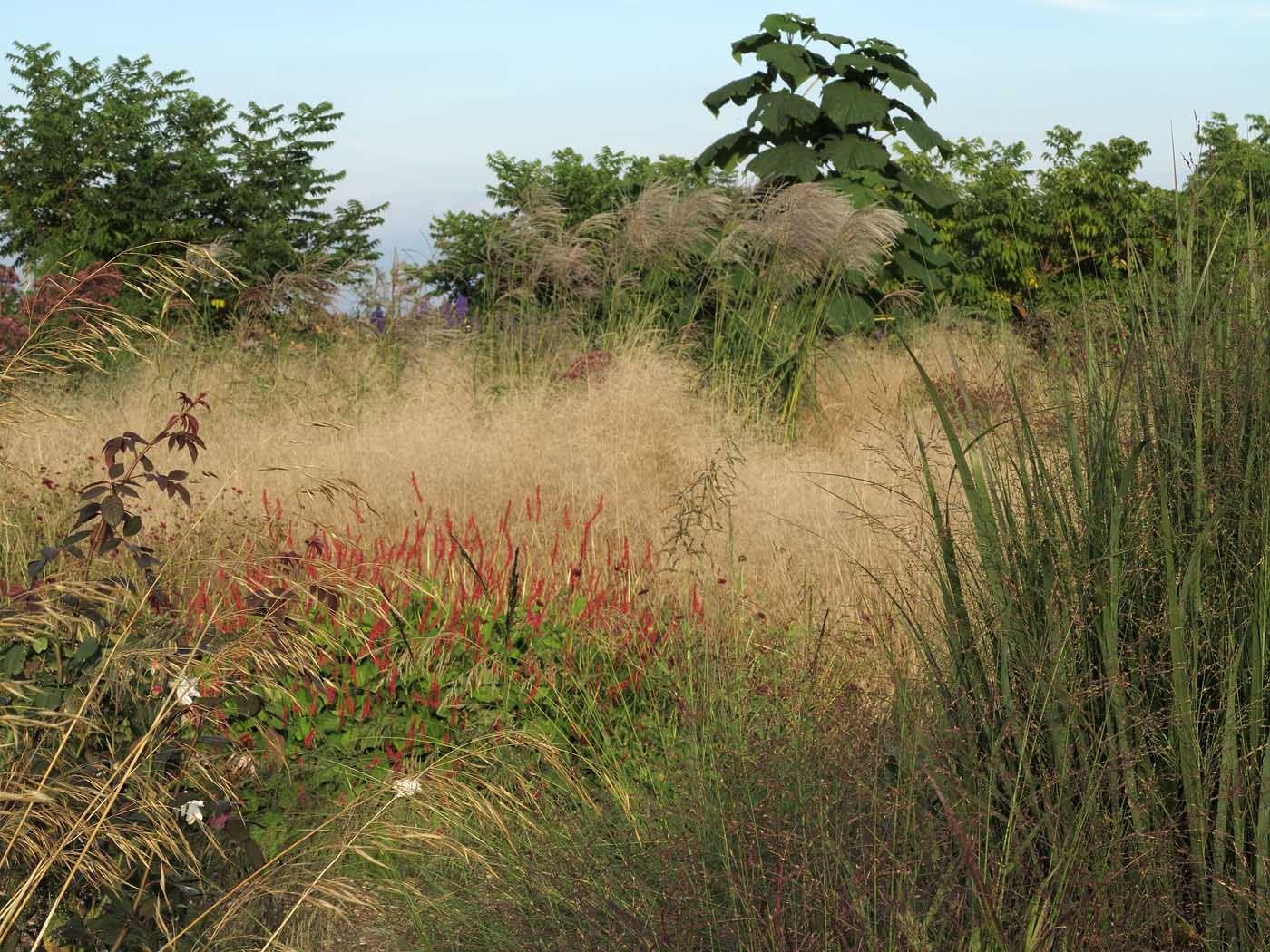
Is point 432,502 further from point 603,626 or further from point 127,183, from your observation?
point 127,183

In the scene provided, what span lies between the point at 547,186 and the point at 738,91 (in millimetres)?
2370

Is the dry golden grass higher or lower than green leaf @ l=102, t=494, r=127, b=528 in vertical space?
lower

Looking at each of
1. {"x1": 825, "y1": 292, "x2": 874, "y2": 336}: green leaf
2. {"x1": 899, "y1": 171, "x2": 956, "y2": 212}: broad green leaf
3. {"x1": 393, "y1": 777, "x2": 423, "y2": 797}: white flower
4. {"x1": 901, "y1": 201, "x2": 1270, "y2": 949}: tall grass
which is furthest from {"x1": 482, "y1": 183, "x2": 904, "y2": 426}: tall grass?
{"x1": 901, "y1": 201, "x2": 1270, "y2": 949}: tall grass

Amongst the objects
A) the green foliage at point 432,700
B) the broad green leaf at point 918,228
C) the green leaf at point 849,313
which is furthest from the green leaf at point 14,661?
the broad green leaf at point 918,228

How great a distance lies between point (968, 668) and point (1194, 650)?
0.41 m

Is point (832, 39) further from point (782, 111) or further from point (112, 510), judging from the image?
point (112, 510)

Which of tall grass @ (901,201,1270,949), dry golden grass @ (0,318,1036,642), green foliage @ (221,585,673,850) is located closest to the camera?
tall grass @ (901,201,1270,949)

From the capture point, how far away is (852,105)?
41.6ft

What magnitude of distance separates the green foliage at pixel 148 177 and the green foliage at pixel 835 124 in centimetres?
476

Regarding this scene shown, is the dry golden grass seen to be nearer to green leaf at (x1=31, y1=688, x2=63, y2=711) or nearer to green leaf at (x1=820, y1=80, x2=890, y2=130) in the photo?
green leaf at (x1=31, y1=688, x2=63, y2=711)

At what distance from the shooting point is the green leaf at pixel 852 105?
41.4 feet

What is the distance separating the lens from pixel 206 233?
551 inches

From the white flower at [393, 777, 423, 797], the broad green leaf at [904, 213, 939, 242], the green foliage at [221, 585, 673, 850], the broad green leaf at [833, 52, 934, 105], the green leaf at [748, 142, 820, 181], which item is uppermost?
the broad green leaf at [833, 52, 934, 105]

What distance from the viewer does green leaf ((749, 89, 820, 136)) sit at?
12.6 metres
